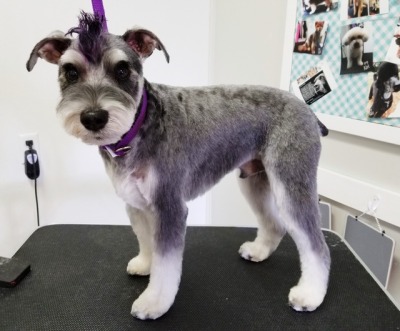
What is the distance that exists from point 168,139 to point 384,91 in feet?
2.66

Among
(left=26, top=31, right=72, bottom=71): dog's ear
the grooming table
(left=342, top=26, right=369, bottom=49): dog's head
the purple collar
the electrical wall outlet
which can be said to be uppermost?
(left=342, top=26, right=369, bottom=49): dog's head

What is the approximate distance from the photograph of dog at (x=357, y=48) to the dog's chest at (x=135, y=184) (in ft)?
2.95

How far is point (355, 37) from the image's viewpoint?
1380 millimetres

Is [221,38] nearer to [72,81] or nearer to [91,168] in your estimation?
[91,168]

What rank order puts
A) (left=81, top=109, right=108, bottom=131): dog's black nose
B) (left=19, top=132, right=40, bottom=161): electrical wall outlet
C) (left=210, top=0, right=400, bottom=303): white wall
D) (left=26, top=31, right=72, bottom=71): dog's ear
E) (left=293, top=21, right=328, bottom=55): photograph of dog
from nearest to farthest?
(left=81, top=109, right=108, bottom=131): dog's black nose → (left=26, top=31, right=72, bottom=71): dog's ear → (left=210, top=0, right=400, bottom=303): white wall → (left=293, top=21, right=328, bottom=55): photograph of dog → (left=19, top=132, right=40, bottom=161): electrical wall outlet

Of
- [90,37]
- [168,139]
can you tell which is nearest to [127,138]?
[168,139]

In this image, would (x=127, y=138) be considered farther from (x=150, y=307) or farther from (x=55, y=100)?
(x=55, y=100)

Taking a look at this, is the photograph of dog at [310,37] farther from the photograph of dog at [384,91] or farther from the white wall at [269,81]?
the photograph of dog at [384,91]

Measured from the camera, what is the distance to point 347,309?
1.08m

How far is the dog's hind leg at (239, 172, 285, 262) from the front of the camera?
1303mm

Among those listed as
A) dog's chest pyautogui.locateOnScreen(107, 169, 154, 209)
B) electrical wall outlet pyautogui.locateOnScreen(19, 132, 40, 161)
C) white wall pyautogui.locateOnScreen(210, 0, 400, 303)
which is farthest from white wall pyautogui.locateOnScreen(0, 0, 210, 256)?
dog's chest pyautogui.locateOnScreen(107, 169, 154, 209)

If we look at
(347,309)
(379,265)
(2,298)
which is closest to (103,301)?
(2,298)

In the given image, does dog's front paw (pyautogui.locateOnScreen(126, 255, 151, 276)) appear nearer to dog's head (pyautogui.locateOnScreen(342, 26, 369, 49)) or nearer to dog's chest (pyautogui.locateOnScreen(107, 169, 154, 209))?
dog's chest (pyautogui.locateOnScreen(107, 169, 154, 209))

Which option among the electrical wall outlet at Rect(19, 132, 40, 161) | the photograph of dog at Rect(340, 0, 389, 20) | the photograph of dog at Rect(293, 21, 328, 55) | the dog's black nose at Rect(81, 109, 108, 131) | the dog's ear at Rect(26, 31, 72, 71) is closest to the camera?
the dog's black nose at Rect(81, 109, 108, 131)
